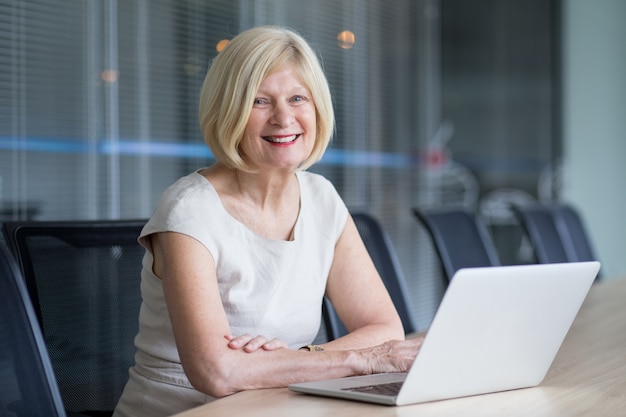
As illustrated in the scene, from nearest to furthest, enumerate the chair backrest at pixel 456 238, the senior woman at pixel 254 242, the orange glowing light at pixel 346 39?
the senior woman at pixel 254 242
the chair backrest at pixel 456 238
the orange glowing light at pixel 346 39

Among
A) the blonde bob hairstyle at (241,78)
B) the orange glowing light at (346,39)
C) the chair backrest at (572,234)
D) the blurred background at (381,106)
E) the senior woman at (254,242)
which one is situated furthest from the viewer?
the orange glowing light at (346,39)

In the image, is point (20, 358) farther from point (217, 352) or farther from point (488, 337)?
point (488, 337)

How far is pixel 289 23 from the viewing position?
4949 millimetres

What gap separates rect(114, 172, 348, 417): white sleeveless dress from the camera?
1.95m

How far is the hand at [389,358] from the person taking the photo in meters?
1.73

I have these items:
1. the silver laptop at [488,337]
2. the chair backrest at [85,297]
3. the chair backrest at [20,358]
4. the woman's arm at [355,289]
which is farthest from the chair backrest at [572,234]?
the chair backrest at [20,358]

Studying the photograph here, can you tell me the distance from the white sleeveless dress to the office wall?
5531 mm

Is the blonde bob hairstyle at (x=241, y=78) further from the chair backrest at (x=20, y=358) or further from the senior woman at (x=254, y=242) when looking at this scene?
the chair backrest at (x=20, y=358)

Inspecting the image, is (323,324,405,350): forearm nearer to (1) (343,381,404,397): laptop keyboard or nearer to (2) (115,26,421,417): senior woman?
(2) (115,26,421,417): senior woman

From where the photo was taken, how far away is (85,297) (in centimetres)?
206

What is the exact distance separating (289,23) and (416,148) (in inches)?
70.8

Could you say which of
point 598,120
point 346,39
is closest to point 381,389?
point 346,39

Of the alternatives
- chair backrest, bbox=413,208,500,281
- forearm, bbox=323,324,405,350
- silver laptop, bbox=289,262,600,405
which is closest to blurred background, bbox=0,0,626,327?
chair backrest, bbox=413,208,500,281

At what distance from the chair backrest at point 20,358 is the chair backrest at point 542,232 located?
9.31 ft
